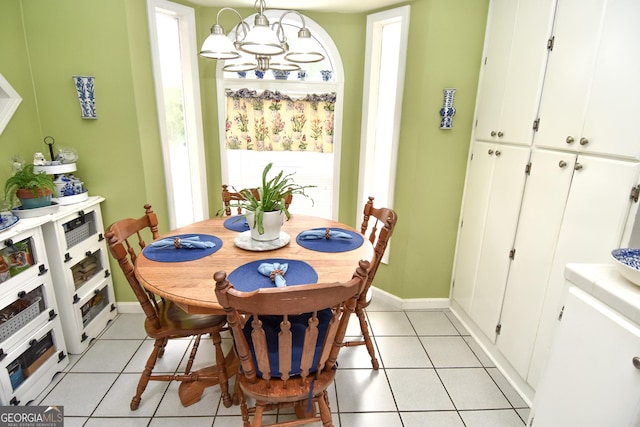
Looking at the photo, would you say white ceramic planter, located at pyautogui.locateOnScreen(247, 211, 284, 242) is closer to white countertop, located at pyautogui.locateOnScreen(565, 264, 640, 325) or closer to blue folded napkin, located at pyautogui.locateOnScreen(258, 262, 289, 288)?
blue folded napkin, located at pyautogui.locateOnScreen(258, 262, 289, 288)

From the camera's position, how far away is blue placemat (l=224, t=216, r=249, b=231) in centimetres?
209

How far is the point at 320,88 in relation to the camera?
9.07 ft

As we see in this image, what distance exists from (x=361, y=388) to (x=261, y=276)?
1.03m

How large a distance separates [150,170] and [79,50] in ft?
2.84

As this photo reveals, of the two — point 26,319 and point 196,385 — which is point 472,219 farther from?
point 26,319

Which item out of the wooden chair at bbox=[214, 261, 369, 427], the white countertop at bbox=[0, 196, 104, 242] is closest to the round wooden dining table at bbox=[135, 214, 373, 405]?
the wooden chair at bbox=[214, 261, 369, 427]

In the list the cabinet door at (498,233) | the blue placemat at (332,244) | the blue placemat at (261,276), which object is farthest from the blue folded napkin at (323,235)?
the cabinet door at (498,233)

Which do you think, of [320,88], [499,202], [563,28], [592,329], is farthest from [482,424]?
[320,88]

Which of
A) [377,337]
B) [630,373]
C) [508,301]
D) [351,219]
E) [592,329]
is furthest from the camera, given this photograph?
[351,219]

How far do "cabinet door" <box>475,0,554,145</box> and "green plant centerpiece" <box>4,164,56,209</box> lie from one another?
2.85 meters

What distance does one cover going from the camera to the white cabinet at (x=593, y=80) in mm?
1324

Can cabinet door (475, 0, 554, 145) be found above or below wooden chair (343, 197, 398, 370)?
above

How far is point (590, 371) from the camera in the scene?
1.13 m

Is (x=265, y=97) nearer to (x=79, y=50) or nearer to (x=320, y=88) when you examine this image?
(x=320, y=88)
